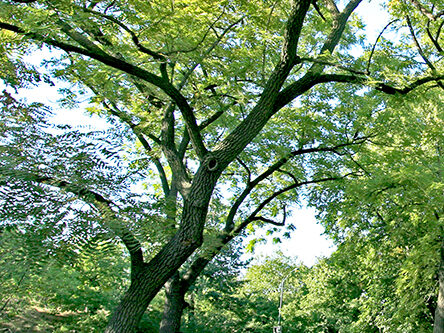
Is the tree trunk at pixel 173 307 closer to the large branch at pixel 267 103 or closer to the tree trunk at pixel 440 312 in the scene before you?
the large branch at pixel 267 103

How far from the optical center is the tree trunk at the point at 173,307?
29.4 ft

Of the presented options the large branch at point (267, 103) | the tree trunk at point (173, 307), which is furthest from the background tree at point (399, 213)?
the tree trunk at point (173, 307)

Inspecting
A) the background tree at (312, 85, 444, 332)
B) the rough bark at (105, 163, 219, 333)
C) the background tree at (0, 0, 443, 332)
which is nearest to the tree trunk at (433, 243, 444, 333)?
the background tree at (312, 85, 444, 332)

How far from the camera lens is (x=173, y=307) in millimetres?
9055

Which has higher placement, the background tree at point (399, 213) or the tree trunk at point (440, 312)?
the background tree at point (399, 213)

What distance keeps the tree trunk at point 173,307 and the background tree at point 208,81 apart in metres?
1.78

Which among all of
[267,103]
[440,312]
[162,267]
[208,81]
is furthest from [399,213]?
[162,267]

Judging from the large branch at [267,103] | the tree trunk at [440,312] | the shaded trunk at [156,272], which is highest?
the large branch at [267,103]

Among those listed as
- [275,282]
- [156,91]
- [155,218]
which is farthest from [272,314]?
[155,218]

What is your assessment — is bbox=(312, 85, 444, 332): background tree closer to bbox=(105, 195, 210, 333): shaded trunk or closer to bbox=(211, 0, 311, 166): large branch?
bbox=(211, 0, 311, 166): large branch

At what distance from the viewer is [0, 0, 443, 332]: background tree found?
495 centimetres

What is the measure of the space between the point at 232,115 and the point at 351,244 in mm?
5740

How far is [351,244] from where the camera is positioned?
1263 centimetres

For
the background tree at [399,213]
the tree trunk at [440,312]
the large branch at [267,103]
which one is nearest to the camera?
the large branch at [267,103]
